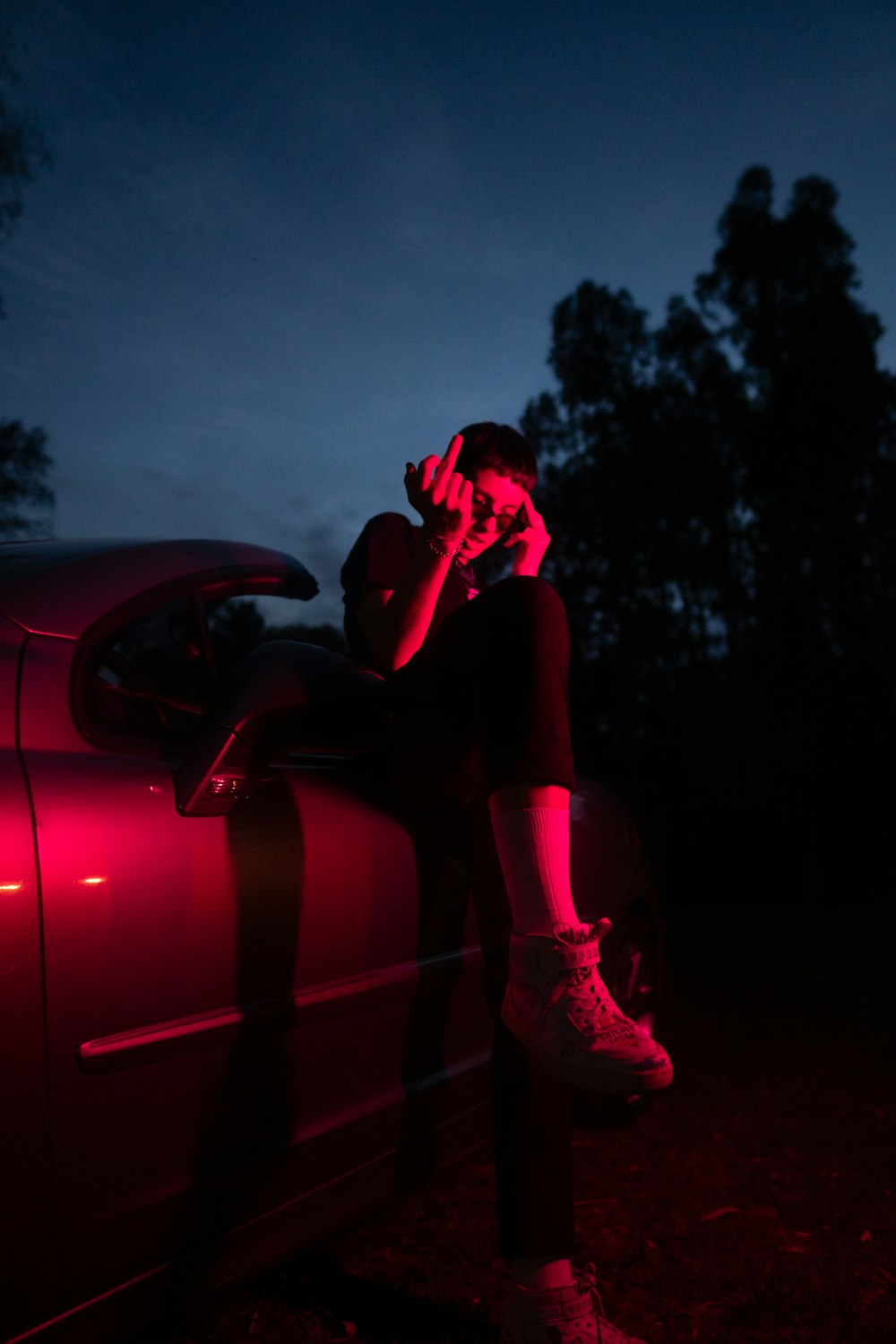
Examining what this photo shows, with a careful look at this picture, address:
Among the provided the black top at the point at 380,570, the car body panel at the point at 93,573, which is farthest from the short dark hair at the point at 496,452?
the car body panel at the point at 93,573

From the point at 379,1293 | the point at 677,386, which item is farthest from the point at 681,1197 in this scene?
the point at 677,386

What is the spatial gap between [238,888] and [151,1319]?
0.62 meters

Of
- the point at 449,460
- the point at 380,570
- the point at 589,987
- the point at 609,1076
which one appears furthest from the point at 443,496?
the point at 609,1076

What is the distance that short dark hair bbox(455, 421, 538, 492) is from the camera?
2207mm

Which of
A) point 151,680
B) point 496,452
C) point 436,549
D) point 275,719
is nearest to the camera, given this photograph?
point 275,719

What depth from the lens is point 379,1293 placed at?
1.94 metres

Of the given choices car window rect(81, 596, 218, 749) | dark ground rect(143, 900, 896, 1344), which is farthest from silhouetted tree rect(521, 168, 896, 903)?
car window rect(81, 596, 218, 749)

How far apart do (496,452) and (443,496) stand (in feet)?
1.58

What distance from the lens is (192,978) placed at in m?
1.50

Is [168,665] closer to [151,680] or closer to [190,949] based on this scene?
[151,680]

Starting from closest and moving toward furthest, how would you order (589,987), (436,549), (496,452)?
(589,987), (436,549), (496,452)

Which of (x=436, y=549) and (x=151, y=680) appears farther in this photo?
(x=151, y=680)

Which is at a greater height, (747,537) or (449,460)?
(747,537)

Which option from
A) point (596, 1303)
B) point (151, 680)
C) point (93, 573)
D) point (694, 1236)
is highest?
point (93, 573)
